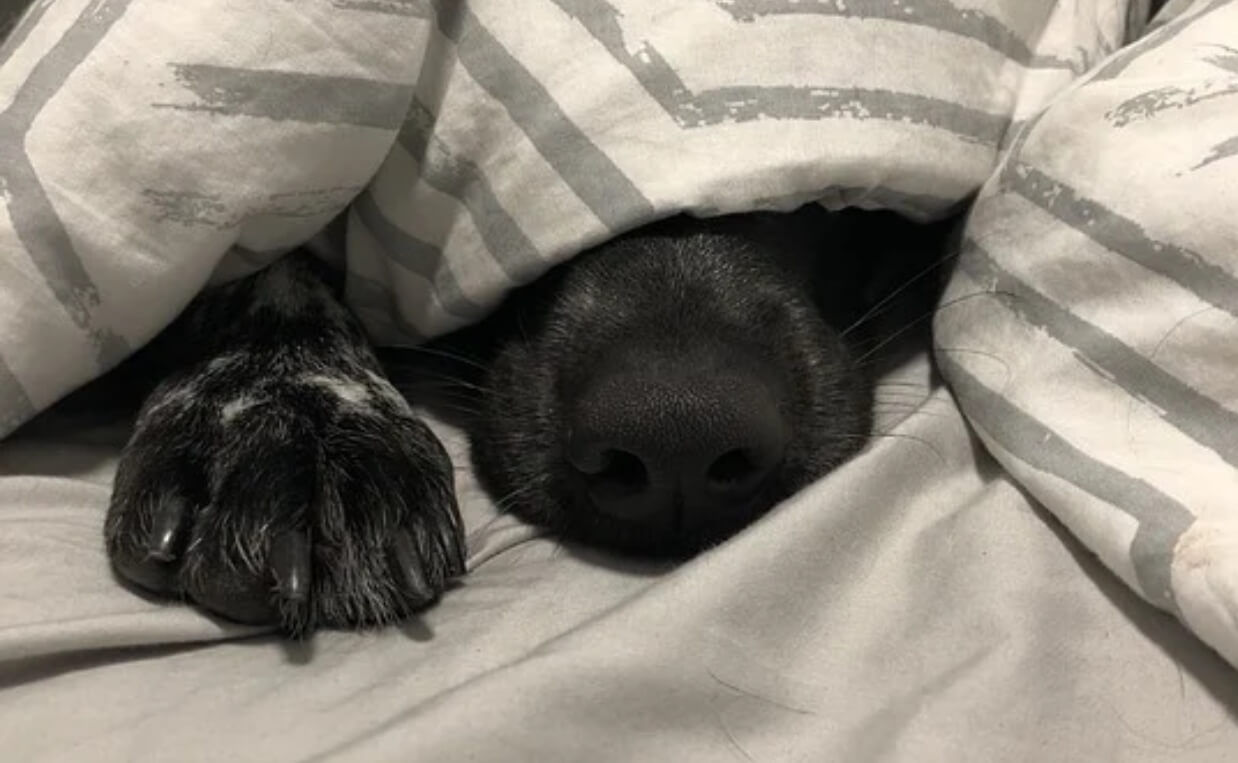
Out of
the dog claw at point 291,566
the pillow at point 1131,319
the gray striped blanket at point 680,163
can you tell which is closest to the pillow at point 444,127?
the gray striped blanket at point 680,163

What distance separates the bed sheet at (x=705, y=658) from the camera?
85cm

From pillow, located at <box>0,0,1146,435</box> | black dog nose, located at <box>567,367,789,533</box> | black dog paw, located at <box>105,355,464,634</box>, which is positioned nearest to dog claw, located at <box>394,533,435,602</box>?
black dog paw, located at <box>105,355,464,634</box>

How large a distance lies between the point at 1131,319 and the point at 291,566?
1.89 feet

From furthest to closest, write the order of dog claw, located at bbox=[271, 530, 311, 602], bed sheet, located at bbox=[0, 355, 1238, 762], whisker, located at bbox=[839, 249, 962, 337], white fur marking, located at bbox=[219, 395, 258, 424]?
whisker, located at bbox=[839, 249, 962, 337] < white fur marking, located at bbox=[219, 395, 258, 424] < dog claw, located at bbox=[271, 530, 311, 602] < bed sheet, located at bbox=[0, 355, 1238, 762]

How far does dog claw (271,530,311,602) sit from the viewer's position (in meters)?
0.98

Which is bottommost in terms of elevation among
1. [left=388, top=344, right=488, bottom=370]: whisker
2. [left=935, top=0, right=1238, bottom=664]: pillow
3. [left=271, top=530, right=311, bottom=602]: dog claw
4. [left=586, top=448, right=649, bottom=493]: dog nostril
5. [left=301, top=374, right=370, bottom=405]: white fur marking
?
[left=388, top=344, right=488, bottom=370]: whisker

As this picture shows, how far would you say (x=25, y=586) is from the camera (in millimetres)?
981

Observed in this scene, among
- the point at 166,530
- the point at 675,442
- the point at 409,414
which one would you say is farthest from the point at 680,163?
the point at 166,530

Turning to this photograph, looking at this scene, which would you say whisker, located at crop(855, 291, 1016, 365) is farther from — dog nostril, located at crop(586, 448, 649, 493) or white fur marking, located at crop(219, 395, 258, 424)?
white fur marking, located at crop(219, 395, 258, 424)

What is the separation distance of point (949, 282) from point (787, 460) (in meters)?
0.24

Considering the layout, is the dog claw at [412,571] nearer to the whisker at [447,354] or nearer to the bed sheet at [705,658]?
the bed sheet at [705,658]

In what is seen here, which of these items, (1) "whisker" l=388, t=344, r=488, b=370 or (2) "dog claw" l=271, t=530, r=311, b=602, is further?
(1) "whisker" l=388, t=344, r=488, b=370

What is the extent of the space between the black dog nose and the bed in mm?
51

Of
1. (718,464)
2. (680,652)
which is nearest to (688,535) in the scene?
(718,464)
